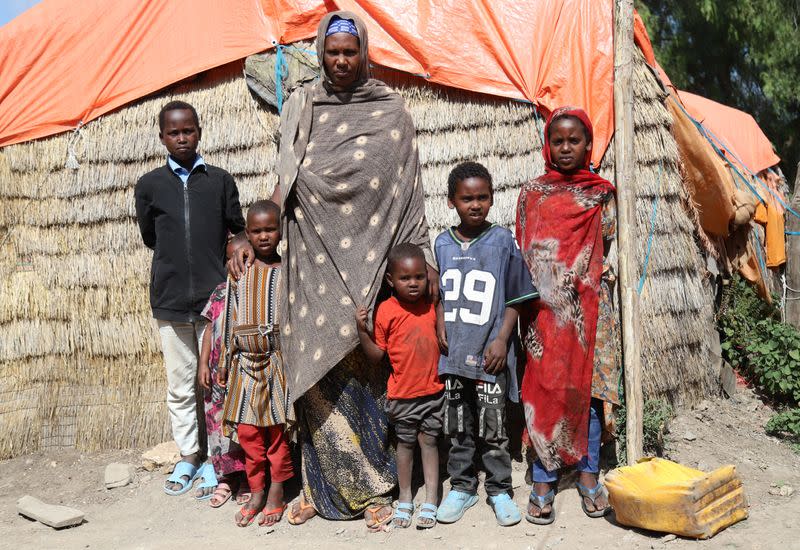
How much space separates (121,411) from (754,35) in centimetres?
871

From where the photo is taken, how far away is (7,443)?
449 cm

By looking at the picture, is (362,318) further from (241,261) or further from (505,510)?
(505,510)

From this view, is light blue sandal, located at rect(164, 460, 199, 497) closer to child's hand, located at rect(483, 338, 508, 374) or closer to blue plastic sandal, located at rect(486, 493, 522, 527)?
blue plastic sandal, located at rect(486, 493, 522, 527)

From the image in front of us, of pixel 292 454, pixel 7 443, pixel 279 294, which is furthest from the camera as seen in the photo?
pixel 7 443

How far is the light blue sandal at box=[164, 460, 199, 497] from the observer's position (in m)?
3.77

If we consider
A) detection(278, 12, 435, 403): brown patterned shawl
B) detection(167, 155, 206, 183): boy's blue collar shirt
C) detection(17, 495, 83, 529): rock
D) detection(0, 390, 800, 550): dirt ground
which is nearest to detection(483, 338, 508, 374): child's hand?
detection(278, 12, 435, 403): brown patterned shawl

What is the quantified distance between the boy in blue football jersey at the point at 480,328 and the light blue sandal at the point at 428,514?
0.04 m

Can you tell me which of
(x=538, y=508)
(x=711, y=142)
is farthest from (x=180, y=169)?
(x=711, y=142)

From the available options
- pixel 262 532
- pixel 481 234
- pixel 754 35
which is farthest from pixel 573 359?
pixel 754 35

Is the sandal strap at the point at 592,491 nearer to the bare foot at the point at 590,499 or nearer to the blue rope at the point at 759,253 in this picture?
the bare foot at the point at 590,499

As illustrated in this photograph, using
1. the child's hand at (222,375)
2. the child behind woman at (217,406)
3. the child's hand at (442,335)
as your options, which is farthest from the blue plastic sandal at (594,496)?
the child's hand at (222,375)

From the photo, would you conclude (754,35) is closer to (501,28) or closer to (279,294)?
(501,28)

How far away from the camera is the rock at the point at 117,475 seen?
4.04m

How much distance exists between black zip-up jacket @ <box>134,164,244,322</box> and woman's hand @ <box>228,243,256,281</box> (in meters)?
0.23
